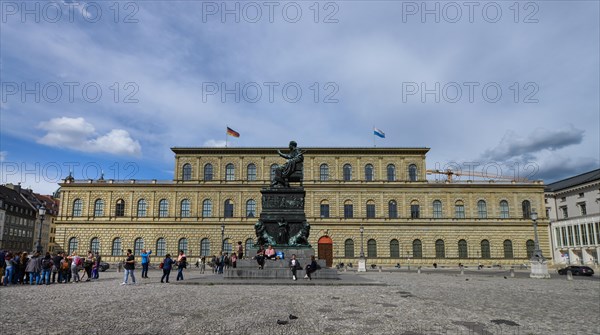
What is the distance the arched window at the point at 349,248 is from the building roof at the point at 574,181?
28757 mm

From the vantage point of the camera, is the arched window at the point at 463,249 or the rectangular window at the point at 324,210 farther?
the rectangular window at the point at 324,210

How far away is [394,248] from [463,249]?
8082 mm

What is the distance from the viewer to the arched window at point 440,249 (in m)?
50.1

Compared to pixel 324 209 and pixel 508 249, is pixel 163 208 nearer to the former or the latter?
pixel 324 209

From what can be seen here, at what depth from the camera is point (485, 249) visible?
5025cm

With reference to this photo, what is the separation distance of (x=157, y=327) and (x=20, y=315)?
3.64m

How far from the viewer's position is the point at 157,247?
168 ft

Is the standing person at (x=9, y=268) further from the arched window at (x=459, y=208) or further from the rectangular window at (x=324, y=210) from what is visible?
the arched window at (x=459, y=208)

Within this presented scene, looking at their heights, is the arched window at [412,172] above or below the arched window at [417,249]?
above

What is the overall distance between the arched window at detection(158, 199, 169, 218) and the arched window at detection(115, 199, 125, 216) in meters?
4.42

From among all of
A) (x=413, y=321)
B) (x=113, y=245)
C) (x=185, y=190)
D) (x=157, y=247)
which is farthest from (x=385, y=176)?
(x=413, y=321)

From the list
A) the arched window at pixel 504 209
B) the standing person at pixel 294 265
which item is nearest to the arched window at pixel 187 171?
the arched window at pixel 504 209

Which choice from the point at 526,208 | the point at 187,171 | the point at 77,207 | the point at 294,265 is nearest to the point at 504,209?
the point at 526,208

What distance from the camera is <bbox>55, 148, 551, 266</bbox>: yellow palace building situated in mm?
50312
